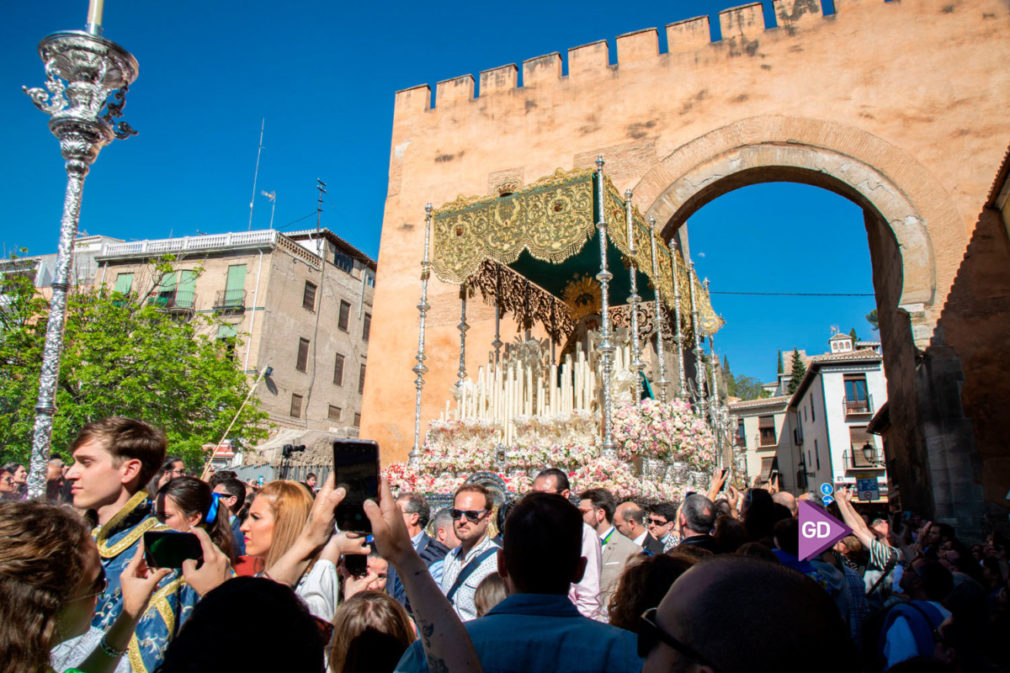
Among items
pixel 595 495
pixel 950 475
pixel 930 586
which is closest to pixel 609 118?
pixel 950 475

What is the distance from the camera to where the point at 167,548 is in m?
1.85

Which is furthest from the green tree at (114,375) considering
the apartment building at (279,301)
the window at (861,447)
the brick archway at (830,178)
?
the window at (861,447)

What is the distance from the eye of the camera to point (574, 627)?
A: 5.38ft

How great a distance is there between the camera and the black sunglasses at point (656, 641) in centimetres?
102

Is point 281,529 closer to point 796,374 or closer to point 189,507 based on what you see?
point 189,507

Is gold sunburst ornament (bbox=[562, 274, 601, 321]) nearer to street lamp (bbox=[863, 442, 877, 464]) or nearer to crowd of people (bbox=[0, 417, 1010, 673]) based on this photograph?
crowd of people (bbox=[0, 417, 1010, 673])

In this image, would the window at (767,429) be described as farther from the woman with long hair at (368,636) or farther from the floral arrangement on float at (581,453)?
the woman with long hair at (368,636)

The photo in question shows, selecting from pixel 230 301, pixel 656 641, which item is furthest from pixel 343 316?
pixel 656 641

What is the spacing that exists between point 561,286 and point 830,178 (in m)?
5.12

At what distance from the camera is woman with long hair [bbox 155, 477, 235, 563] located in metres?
2.49

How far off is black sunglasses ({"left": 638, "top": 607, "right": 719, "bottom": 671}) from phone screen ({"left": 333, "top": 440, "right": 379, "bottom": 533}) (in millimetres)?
705

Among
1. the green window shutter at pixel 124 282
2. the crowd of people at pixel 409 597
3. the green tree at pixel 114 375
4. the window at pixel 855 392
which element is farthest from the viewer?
the window at pixel 855 392

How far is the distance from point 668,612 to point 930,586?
10.3 feet

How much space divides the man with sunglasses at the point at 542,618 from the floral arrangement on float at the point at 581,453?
5128 mm
